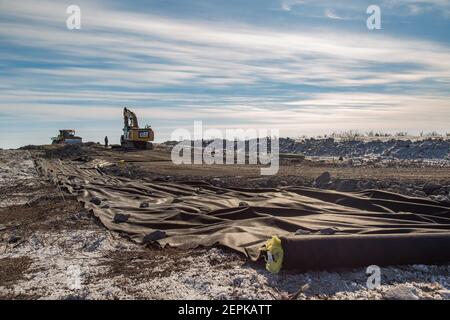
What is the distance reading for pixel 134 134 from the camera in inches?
1198

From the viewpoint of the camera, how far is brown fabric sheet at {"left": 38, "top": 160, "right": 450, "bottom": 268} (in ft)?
19.0

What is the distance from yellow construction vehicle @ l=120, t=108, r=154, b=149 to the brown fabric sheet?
19632 millimetres

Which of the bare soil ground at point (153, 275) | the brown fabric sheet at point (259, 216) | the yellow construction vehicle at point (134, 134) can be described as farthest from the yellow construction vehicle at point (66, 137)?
the bare soil ground at point (153, 275)

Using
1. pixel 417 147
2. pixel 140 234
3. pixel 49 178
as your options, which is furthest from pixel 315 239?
pixel 417 147

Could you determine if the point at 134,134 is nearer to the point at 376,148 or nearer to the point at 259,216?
the point at 376,148

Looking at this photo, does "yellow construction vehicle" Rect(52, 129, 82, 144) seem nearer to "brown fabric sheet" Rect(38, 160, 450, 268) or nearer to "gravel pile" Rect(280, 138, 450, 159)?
"gravel pile" Rect(280, 138, 450, 159)

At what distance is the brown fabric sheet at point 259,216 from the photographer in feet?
19.0

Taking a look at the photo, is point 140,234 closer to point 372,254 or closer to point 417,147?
point 372,254

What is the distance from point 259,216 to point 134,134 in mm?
24177

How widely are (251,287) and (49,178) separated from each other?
38.2ft

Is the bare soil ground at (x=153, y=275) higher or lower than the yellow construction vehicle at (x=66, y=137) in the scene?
lower

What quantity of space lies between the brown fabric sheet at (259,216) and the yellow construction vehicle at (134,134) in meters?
19.6

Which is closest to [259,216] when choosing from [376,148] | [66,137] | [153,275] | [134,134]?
[153,275]

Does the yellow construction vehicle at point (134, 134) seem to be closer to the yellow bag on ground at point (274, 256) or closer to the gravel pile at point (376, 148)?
the gravel pile at point (376, 148)
